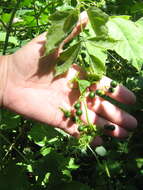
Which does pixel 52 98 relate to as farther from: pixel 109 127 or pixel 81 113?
pixel 109 127

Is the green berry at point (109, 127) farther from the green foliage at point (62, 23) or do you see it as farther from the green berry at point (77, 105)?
the green foliage at point (62, 23)

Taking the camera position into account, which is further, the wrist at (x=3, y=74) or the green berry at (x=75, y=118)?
the wrist at (x=3, y=74)

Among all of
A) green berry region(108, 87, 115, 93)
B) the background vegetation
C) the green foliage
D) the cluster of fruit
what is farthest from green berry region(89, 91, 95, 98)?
the green foliage

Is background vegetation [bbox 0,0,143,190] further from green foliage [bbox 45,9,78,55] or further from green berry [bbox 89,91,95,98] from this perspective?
green foliage [bbox 45,9,78,55]

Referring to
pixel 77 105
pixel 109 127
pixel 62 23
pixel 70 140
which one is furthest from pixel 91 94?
pixel 62 23

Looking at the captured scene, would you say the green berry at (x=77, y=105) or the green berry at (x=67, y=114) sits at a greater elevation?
the green berry at (x=77, y=105)

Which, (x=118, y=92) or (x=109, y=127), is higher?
(x=118, y=92)

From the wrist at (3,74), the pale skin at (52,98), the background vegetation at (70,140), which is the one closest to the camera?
the pale skin at (52,98)

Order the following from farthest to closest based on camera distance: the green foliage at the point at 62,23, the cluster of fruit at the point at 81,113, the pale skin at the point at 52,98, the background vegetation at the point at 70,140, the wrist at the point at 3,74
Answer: the background vegetation at the point at 70,140
the wrist at the point at 3,74
the pale skin at the point at 52,98
the cluster of fruit at the point at 81,113
the green foliage at the point at 62,23

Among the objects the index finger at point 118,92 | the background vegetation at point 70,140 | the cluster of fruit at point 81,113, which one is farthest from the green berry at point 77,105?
the background vegetation at point 70,140
